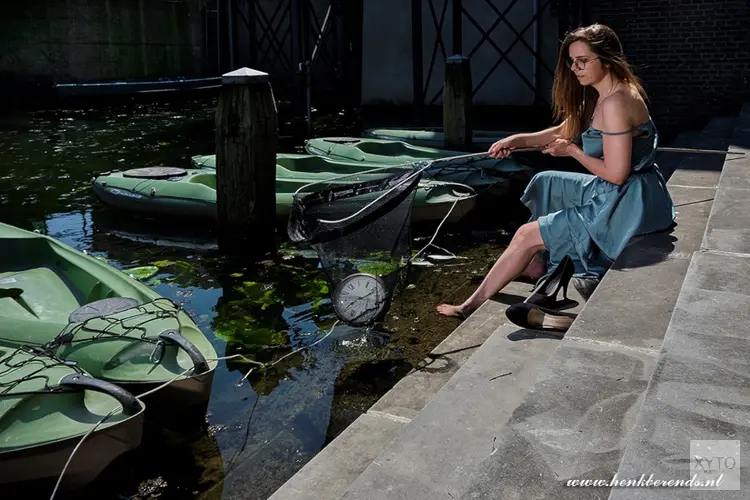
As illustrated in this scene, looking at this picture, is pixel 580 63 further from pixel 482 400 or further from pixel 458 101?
pixel 458 101

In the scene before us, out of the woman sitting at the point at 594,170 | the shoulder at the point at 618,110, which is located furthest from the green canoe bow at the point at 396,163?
the shoulder at the point at 618,110

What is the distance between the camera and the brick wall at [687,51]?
37.2 feet

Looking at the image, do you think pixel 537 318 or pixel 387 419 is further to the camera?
pixel 537 318

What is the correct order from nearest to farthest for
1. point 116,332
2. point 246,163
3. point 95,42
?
point 116,332 < point 246,163 < point 95,42

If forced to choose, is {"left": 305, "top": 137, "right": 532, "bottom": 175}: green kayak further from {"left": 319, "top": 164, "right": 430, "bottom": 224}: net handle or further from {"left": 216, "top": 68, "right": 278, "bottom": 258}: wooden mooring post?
{"left": 319, "top": 164, "right": 430, "bottom": 224}: net handle

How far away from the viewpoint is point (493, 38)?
1483 centimetres

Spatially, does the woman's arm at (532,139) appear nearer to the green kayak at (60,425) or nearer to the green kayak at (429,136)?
the green kayak at (60,425)

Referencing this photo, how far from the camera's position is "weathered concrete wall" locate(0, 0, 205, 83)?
69.5 feet

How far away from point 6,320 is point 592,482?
3.31 metres

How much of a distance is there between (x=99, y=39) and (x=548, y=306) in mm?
22678

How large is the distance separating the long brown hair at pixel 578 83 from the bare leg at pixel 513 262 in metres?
0.60

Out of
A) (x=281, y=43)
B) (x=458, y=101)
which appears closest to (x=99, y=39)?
(x=281, y=43)

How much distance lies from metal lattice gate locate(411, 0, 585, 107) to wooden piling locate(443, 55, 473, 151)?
4.10 m

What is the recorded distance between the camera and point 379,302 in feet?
15.4
